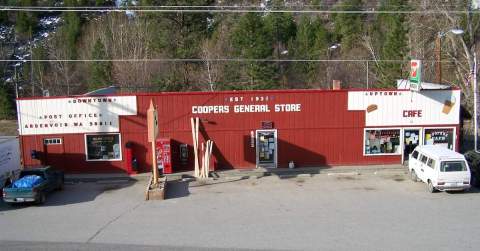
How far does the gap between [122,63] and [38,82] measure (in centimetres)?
1757

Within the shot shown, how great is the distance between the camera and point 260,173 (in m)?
23.5

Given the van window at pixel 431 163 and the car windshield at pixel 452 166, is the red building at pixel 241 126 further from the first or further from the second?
the car windshield at pixel 452 166

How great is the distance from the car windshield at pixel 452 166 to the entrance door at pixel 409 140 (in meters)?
5.72

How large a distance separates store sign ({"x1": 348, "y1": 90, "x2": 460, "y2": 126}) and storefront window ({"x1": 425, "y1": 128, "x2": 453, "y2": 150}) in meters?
0.45

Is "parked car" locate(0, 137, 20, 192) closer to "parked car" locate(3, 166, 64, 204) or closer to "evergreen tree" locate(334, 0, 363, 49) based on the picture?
"parked car" locate(3, 166, 64, 204)

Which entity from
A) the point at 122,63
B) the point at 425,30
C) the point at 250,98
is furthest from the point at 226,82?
the point at 250,98

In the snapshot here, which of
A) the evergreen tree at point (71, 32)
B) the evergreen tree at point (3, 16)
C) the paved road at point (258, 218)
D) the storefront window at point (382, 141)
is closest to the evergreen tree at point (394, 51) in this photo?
the storefront window at point (382, 141)

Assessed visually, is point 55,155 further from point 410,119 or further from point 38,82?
point 38,82

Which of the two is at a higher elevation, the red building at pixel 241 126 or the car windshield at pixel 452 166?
the red building at pixel 241 126

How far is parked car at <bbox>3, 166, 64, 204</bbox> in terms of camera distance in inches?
725

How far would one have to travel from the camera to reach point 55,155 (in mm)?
24156

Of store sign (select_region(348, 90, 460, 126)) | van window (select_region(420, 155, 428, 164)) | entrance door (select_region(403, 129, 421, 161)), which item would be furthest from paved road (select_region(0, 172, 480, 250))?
store sign (select_region(348, 90, 460, 126))

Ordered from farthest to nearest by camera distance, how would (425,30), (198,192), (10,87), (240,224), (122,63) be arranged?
(10,87), (122,63), (425,30), (198,192), (240,224)

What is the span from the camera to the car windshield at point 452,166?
18.8 meters
